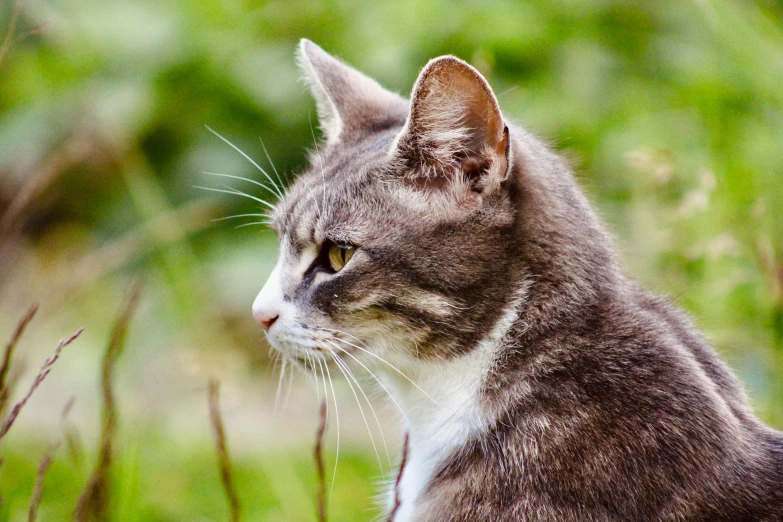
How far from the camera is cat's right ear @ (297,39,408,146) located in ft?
7.50

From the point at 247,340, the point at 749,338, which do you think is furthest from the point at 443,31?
the point at 749,338

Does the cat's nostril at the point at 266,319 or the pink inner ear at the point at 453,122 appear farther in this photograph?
the cat's nostril at the point at 266,319

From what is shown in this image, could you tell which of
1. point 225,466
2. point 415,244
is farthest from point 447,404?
point 225,466

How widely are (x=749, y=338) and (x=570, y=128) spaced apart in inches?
52.6

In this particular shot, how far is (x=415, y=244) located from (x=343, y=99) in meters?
0.61

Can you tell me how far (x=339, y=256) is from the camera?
194cm

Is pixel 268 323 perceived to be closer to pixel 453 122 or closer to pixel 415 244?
pixel 415 244

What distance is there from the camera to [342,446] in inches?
139

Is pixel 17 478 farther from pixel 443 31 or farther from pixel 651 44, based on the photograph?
pixel 651 44

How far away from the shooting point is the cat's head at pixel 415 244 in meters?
1.79

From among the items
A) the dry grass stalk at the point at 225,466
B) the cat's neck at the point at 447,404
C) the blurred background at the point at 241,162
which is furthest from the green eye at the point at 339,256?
the blurred background at the point at 241,162

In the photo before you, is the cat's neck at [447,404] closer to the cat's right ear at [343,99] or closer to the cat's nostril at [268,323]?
the cat's nostril at [268,323]

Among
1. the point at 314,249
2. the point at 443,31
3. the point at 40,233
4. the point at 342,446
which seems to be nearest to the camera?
the point at 314,249

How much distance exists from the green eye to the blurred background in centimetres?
91
